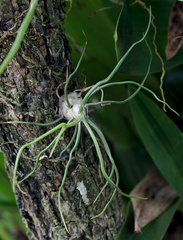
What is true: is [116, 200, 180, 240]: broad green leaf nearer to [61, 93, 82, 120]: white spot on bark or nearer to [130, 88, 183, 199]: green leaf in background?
[130, 88, 183, 199]: green leaf in background

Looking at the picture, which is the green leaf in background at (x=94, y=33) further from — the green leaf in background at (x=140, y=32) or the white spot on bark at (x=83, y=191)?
the white spot on bark at (x=83, y=191)

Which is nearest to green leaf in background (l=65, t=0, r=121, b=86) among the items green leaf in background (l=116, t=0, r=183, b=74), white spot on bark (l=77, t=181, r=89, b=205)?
green leaf in background (l=116, t=0, r=183, b=74)


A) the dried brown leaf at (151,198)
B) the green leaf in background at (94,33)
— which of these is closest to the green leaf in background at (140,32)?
the green leaf in background at (94,33)

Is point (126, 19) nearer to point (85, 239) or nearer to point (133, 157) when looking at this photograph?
point (85, 239)

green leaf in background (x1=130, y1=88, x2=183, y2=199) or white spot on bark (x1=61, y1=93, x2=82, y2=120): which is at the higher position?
white spot on bark (x1=61, y1=93, x2=82, y2=120)

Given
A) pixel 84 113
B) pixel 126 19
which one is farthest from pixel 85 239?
pixel 126 19

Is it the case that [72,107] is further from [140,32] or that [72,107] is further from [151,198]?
[151,198]

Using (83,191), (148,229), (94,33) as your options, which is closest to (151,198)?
(148,229)
